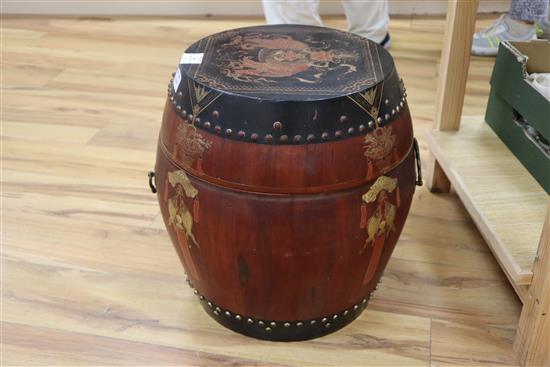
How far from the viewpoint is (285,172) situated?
0.80 meters

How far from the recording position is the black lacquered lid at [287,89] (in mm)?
796

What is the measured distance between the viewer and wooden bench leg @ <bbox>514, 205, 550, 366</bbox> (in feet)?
2.89

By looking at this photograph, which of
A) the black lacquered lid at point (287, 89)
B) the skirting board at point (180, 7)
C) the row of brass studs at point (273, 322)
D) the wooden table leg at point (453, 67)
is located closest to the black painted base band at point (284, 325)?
the row of brass studs at point (273, 322)

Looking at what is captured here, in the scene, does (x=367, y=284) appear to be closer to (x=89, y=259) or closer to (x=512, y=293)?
(x=512, y=293)

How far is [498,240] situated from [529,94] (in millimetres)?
283

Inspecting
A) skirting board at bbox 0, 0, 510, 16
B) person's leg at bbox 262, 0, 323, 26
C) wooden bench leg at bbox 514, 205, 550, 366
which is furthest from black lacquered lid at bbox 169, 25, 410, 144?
skirting board at bbox 0, 0, 510, 16

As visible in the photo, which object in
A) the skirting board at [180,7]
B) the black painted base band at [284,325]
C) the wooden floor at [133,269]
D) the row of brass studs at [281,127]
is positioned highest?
the row of brass studs at [281,127]

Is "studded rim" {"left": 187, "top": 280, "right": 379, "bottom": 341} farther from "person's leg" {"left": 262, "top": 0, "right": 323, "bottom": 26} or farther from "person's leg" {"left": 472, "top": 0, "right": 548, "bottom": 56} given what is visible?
"person's leg" {"left": 472, "top": 0, "right": 548, "bottom": 56}

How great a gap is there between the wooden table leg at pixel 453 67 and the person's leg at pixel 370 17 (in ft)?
2.55

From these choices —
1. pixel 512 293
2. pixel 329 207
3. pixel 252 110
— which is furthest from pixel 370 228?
pixel 512 293

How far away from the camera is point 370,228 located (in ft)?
2.89

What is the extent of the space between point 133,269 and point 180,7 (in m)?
1.47

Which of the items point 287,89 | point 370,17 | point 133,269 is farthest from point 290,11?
point 287,89

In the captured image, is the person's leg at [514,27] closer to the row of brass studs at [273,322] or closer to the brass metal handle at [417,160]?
the brass metal handle at [417,160]
